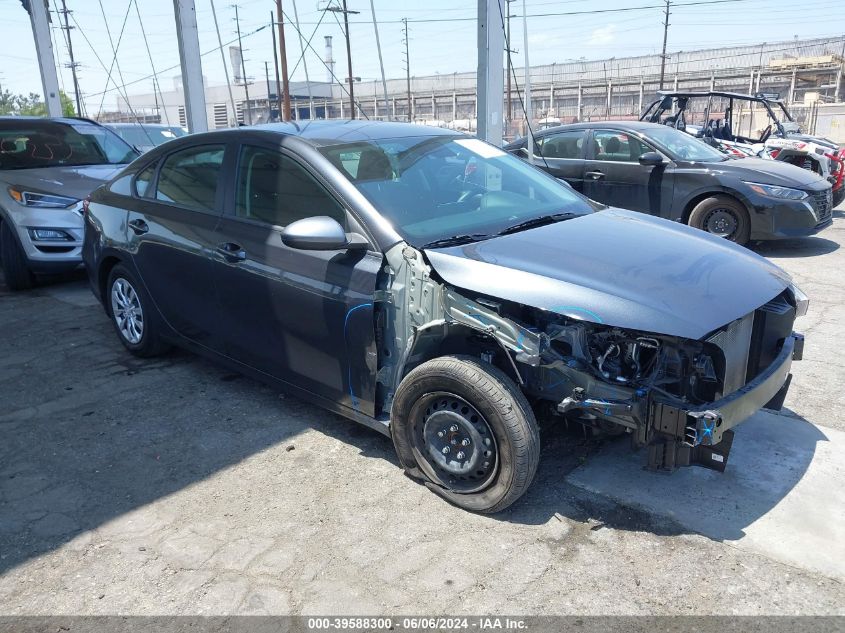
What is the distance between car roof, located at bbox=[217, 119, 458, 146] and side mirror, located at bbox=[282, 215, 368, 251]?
676 mm

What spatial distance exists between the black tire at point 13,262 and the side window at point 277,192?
4.35 metres


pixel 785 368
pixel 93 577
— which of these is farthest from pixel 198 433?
pixel 785 368

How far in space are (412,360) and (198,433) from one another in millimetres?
Result: 1524

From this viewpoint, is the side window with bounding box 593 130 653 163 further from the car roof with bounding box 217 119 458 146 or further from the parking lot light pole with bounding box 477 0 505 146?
the car roof with bounding box 217 119 458 146

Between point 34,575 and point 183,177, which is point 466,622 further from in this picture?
point 183,177

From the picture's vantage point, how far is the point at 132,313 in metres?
4.99

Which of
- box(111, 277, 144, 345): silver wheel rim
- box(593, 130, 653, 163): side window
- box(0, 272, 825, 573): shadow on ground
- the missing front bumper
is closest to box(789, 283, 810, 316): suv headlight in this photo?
the missing front bumper

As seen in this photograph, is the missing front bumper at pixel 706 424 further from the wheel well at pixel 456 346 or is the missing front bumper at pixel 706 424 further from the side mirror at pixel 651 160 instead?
the side mirror at pixel 651 160

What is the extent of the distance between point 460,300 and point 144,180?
2883 millimetres

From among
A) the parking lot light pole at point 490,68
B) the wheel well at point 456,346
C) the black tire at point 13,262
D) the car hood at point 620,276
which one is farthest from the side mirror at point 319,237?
the parking lot light pole at point 490,68

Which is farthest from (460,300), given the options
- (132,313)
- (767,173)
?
(767,173)

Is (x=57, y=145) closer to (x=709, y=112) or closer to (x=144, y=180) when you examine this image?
(x=144, y=180)

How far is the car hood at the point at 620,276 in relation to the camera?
2688 millimetres

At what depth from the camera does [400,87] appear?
6738cm
